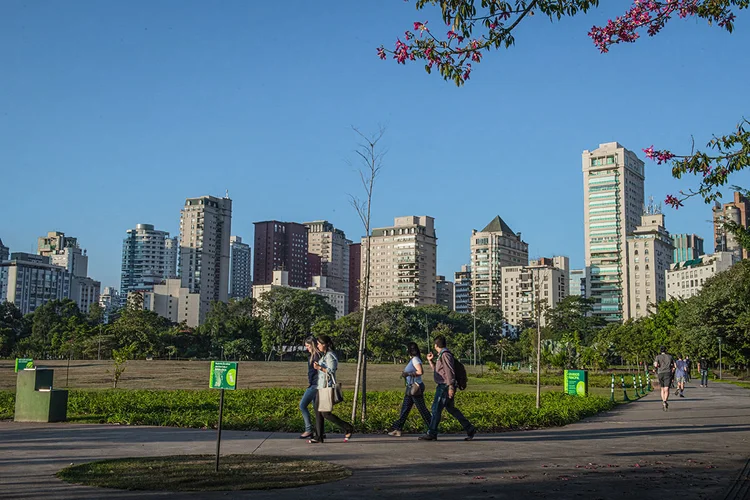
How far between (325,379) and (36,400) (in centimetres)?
647

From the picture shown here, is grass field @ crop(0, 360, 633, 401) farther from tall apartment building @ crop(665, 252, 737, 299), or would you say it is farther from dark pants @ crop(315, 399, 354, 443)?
tall apartment building @ crop(665, 252, 737, 299)

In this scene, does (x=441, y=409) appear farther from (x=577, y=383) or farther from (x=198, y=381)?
(x=198, y=381)

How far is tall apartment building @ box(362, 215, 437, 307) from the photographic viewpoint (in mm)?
183500

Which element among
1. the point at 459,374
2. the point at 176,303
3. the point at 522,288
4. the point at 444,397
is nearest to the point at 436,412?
the point at 444,397

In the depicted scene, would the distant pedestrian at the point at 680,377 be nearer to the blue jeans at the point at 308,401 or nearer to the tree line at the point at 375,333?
the tree line at the point at 375,333

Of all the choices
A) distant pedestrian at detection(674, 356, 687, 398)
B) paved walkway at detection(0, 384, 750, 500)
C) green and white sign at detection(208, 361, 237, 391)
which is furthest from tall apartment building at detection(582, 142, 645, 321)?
green and white sign at detection(208, 361, 237, 391)

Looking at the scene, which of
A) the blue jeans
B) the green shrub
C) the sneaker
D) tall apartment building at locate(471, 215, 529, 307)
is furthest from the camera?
tall apartment building at locate(471, 215, 529, 307)

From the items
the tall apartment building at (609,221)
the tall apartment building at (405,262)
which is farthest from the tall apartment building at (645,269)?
the tall apartment building at (405,262)

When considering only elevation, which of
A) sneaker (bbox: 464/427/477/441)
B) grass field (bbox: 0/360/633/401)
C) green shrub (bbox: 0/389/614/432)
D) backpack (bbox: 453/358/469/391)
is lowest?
grass field (bbox: 0/360/633/401)

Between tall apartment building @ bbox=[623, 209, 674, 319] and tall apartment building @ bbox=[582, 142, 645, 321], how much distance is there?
126 cm

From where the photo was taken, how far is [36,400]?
14.1m

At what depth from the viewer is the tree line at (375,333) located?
54.4m

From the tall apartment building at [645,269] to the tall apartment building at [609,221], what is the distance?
1.26 m

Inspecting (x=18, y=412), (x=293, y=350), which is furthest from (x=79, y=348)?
(x=18, y=412)
